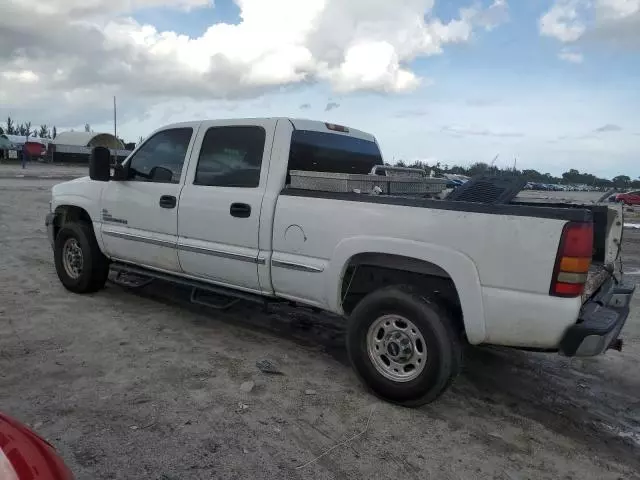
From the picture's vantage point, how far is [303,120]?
4734 mm

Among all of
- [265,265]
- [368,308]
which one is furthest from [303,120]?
[368,308]

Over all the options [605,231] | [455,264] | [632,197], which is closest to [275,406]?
[455,264]

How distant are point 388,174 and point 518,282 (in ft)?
6.28

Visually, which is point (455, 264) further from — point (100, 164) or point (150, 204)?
point (100, 164)

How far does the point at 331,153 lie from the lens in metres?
4.94

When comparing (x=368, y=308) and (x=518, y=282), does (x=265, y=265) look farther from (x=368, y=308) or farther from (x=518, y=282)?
(x=518, y=282)

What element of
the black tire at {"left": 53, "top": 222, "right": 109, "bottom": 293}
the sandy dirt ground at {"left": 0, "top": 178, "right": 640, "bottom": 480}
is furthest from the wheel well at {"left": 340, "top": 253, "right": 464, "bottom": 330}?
the black tire at {"left": 53, "top": 222, "right": 109, "bottom": 293}

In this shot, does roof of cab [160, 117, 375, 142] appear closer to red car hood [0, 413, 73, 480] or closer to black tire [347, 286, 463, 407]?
black tire [347, 286, 463, 407]

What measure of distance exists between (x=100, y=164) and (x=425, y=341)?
143 inches

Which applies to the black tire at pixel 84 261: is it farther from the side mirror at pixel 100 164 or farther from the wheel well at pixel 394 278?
the wheel well at pixel 394 278

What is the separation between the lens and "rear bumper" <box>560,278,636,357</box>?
10.4ft

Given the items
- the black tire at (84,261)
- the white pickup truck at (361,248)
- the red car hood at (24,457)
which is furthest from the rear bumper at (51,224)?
the red car hood at (24,457)

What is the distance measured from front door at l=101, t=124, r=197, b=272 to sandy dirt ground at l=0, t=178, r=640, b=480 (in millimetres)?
659

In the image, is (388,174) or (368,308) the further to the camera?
(388,174)
